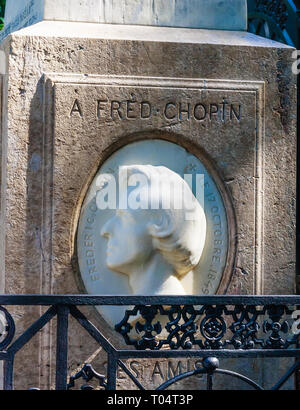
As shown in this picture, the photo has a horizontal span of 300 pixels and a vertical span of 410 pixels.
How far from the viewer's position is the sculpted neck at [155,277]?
5543 mm

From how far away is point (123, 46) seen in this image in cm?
559

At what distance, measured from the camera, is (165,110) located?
566 centimetres

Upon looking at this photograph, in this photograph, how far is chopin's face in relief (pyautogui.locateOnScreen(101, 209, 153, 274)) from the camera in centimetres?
550

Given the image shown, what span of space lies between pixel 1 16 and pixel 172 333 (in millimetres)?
7643

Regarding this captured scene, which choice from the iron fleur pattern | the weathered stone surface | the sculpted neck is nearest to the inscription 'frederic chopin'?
the weathered stone surface

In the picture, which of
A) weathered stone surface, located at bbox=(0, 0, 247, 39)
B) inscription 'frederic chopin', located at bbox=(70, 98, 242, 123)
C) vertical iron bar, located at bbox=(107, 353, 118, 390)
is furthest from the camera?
weathered stone surface, located at bbox=(0, 0, 247, 39)

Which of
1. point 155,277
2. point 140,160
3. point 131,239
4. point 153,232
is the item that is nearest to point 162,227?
point 153,232

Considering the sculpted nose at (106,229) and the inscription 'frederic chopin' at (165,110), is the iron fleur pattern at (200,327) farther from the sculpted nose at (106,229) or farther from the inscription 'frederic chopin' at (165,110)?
the inscription 'frederic chopin' at (165,110)

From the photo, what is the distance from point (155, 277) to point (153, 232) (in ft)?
0.86

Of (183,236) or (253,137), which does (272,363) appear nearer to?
(183,236)

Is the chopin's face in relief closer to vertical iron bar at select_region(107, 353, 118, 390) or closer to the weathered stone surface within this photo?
vertical iron bar at select_region(107, 353, 118, 390)

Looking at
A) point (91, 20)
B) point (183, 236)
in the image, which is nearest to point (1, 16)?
point (91, 20)

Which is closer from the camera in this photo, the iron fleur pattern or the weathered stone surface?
the iron fleur pattern
